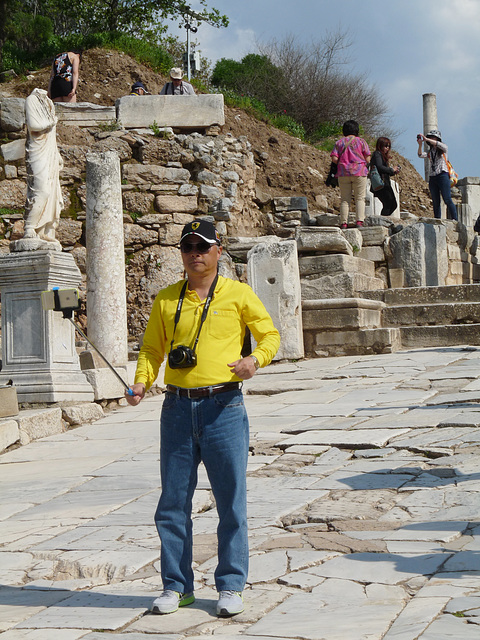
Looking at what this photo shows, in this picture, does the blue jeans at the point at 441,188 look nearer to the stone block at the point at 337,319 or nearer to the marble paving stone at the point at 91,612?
the stone block at the point at 337,319

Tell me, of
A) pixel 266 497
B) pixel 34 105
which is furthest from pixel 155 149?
pixel 266 497

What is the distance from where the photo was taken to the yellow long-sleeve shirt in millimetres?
3453

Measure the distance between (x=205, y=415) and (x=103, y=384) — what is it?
5993 millimetres

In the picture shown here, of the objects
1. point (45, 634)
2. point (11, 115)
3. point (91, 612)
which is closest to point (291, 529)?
point (91, 612)

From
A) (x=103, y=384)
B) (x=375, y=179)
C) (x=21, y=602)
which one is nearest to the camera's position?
(x=21, y=602)

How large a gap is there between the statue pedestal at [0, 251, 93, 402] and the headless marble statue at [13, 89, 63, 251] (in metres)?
0.48

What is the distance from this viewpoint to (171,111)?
17578 mm

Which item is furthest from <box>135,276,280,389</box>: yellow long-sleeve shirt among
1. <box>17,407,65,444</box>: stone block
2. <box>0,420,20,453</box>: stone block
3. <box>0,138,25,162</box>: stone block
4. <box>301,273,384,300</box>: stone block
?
<box>0,138,25,162</box>: stone block

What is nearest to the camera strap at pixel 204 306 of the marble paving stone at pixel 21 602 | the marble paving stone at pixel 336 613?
the marble paving stone at pixel 336 613

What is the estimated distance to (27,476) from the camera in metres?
6.40

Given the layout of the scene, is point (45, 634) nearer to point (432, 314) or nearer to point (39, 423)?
point (39, 423)

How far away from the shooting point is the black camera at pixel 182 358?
3410 millimetres

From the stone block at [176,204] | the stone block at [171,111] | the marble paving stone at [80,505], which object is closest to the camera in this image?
the marble paving stone at [80,505]

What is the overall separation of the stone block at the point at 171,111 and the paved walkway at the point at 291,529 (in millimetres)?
10544
